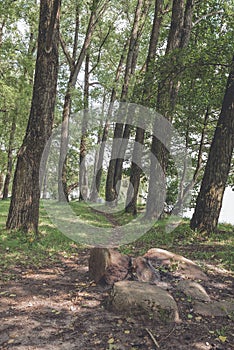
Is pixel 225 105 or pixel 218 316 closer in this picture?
pixel 218 316

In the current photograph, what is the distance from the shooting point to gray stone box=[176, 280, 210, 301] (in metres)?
5.55

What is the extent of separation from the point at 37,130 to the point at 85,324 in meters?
5.88

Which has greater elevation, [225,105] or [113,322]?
[225,105]

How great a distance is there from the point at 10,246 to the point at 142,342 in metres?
5.08

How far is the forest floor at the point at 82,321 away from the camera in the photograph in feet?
13.4

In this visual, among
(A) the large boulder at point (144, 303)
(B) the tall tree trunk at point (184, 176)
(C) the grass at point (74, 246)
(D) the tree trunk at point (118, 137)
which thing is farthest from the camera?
(D) the tree trunk at point (118, 137)

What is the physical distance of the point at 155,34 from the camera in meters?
16.4

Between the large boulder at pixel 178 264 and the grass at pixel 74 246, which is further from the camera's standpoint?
the grass at pixel 74 246

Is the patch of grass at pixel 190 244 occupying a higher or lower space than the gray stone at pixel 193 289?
higher

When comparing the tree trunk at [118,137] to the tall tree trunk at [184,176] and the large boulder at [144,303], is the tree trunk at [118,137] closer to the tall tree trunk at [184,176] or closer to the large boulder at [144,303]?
the tall tree trunk at [184,176]

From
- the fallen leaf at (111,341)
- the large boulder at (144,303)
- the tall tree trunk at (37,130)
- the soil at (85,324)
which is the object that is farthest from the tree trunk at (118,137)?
the fallen leaf at (111,341)

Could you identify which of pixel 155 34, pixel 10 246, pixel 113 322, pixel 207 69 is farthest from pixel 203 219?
pixel 155 34

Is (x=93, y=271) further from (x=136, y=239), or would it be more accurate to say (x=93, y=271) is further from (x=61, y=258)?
(x=136, y=239)

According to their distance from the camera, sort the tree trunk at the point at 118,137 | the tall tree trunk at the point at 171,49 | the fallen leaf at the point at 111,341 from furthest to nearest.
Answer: the tree trunk at the point at 118,137, the tall tree trunk at the point at 171,49, the fallen leaf at the point at 111,341
